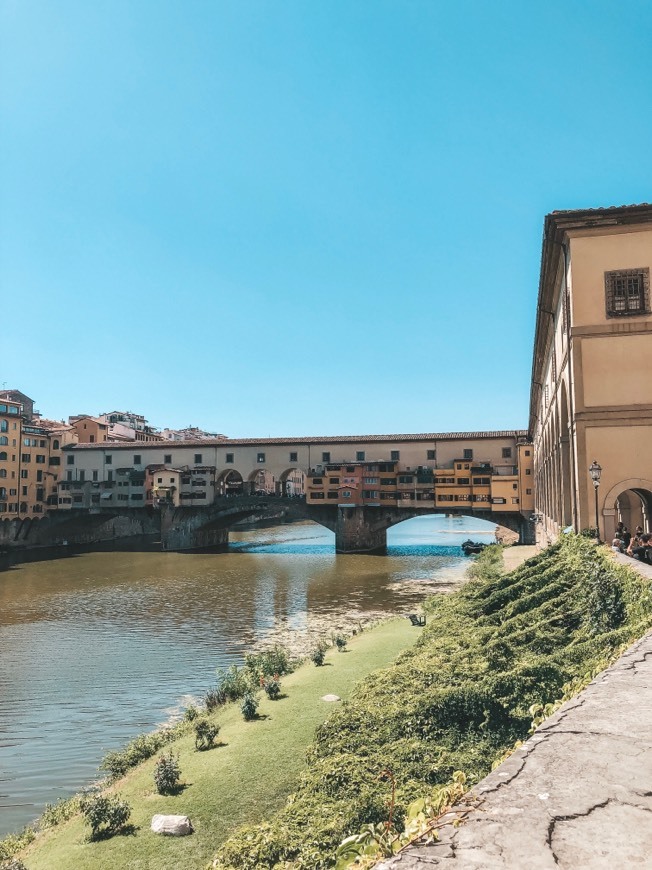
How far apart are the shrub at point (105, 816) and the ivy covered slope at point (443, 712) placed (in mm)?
2864

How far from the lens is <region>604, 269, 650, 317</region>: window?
1898cm

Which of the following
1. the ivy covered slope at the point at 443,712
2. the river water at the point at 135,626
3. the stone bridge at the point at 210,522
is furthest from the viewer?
the stone bridge at the point at 210,522

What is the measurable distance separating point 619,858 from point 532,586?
15313 millimetres

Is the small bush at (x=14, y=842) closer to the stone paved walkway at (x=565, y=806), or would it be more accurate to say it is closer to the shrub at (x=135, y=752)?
the shrub at (x=135, y=752)

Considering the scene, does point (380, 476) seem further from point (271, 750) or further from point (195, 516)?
point (271, 750)

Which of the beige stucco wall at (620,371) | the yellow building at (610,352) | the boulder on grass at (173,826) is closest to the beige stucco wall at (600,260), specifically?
the yellow building at (610,352)

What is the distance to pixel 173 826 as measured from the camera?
903cm

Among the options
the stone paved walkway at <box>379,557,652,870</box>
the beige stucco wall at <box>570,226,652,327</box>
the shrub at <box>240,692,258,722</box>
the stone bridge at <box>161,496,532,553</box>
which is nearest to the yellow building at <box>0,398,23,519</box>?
the stone bridge at <box>161,496,532,553</box>

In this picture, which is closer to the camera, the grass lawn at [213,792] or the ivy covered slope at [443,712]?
the ivy covered slope at [443,712]

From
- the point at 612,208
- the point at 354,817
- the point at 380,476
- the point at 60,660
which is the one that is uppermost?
the point at 612,208

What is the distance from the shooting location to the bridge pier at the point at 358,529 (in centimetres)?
5791

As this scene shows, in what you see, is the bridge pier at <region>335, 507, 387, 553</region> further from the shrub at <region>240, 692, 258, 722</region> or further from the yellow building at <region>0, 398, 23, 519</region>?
→ the shrub at <region>240, 692, 258, 722</region>

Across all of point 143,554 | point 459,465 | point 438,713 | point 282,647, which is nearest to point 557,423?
point 282,647

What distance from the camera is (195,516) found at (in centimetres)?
6369
